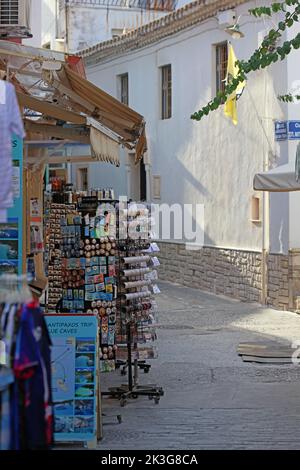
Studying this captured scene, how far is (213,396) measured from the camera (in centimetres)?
1092

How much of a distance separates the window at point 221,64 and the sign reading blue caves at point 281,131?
319cm

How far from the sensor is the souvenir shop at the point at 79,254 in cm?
836

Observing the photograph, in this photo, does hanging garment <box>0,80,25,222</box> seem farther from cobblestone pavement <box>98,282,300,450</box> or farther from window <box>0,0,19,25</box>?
window <box>0,0,19,25</box>

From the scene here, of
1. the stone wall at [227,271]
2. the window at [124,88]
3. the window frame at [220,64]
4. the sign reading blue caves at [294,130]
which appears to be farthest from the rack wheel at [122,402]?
the window at [124,88]

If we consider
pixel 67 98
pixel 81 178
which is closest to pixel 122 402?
pixel 67 98

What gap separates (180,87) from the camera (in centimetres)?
2341

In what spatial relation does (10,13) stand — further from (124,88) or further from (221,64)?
(124,88)

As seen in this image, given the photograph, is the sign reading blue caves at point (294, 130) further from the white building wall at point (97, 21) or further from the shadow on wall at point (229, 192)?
the white building wall at point (97, 21)

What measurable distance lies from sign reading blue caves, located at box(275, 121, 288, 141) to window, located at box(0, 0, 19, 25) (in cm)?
594

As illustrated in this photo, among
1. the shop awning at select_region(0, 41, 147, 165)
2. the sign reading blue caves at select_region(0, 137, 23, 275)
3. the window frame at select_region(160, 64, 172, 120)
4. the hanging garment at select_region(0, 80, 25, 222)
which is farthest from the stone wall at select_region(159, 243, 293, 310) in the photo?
the hanging garment at select_region(0, 80, 25, 222)

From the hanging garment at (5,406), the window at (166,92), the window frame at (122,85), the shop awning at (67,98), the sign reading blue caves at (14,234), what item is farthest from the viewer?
the window frame at (122,85)

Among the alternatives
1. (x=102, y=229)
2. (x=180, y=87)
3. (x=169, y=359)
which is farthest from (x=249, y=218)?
(x=102, y=229)

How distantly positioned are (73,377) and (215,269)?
13.5m

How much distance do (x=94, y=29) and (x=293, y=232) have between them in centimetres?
1559
